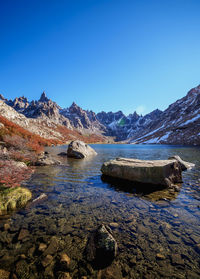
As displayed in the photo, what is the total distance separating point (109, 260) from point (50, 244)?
1.94m

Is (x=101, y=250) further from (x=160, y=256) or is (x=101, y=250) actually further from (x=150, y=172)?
(x=150, y=172)

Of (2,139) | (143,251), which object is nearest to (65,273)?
(143,251)

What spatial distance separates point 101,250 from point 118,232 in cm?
128

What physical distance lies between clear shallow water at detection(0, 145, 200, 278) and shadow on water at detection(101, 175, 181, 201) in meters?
0.07

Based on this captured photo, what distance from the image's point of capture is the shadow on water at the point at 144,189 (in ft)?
25.4

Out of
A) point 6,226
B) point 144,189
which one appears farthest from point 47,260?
point 144,189

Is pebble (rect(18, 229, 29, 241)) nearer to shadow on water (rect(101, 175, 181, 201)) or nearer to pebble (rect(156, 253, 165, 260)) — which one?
pebble (rect(156, 253, 165, 260))

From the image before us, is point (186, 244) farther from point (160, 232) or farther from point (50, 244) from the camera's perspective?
point (50, 244)

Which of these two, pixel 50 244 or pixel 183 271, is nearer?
pixel 183 271

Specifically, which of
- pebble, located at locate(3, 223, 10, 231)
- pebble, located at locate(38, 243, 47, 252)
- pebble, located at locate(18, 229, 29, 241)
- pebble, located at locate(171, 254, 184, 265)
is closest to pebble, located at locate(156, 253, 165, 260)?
pebble, located at locate(171, 254, 184, 265)

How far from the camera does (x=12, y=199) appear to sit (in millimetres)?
6219

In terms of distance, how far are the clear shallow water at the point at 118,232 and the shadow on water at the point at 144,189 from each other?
0.07m

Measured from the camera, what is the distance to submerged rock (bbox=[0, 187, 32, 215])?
19.2 ft

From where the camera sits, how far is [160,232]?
4.66 meters
